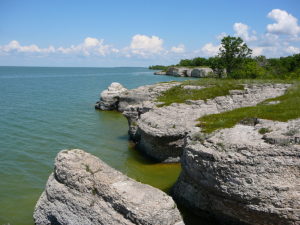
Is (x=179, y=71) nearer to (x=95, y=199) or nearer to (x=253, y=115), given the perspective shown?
(x=253, y=115)

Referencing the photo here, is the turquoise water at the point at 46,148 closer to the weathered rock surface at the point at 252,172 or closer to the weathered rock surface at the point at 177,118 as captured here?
the weathered rock surface at the point at 177,118

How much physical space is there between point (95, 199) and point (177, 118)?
11737 mm

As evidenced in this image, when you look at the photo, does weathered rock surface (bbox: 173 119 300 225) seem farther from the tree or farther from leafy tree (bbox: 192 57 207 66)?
leafy tree (bbox: 192 57 207 66)

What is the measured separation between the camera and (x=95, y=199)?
11.9 m

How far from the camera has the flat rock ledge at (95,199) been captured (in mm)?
10867

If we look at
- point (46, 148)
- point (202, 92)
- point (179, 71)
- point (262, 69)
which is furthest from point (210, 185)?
point (179, 71)

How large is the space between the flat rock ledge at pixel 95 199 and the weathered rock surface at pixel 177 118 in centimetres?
889

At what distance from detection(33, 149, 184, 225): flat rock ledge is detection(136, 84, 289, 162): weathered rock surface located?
29.2 ft

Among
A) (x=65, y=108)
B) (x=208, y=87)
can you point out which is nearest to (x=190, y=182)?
(x=208, y=87)

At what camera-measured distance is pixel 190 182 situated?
15188mm

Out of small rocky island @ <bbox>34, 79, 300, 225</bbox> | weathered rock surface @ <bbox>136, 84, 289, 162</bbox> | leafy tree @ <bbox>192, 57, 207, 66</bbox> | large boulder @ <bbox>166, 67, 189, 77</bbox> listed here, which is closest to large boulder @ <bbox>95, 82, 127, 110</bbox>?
weathered rock surface @ <bbox>136, 84, 289, 162</bbox>

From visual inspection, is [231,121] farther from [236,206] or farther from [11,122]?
[11,122]

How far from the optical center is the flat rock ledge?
10867 mm

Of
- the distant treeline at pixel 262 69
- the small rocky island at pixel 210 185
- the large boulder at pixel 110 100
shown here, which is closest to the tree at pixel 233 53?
the distant treeline at pixel 262 69
